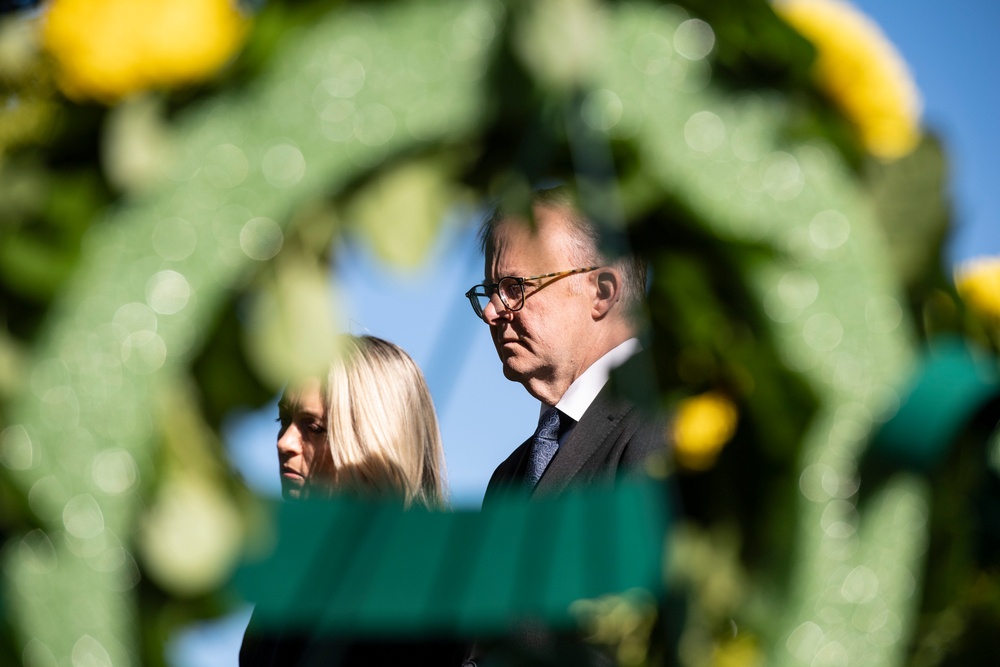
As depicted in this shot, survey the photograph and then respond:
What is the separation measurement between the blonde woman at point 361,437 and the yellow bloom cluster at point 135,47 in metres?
0.96

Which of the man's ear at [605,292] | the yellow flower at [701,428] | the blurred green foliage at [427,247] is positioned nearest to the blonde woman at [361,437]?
the man's ear at [605,292]

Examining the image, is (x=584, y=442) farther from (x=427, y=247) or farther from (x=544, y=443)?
(x=427, y=247)

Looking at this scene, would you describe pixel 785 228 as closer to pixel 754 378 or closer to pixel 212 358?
pixel 754 378

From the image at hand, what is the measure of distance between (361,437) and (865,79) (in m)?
1.15

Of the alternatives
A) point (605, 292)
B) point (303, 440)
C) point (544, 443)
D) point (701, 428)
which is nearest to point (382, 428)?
point (303, 440)

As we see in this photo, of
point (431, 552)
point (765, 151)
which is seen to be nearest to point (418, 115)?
point (765, 151)

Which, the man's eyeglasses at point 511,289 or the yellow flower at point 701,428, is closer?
the yellow flower at point 701,428

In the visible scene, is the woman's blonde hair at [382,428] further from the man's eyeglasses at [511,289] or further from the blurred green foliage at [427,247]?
the blurred green foliage at [427,247]

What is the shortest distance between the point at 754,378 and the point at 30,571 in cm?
60

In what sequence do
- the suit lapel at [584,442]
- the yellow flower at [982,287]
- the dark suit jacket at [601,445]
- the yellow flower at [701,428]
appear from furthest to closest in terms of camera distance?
the suit lapel at [584,442]
the dark suit jacket at [601,445]
the yellow flower at [982,287]
the yellow flower at [701,428]

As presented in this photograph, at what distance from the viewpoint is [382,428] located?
180 centimetres

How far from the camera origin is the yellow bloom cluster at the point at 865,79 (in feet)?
2.90

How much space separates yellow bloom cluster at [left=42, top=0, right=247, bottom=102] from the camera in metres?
0.77

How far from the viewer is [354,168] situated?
787 millimetres
